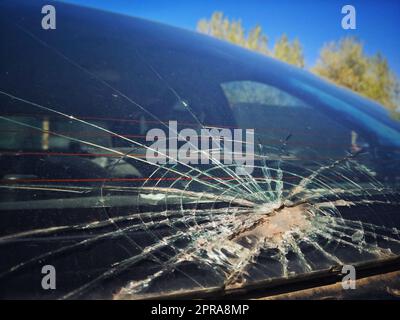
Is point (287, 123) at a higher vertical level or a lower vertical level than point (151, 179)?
higher

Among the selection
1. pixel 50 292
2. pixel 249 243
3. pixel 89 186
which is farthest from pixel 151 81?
pixel 50 292

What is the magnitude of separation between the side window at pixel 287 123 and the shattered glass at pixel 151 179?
0.04ft

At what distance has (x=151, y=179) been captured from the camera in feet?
3.89

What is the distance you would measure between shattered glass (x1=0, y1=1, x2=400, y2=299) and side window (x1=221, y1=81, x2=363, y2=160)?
0.5 inches

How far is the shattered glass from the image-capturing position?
0.84m

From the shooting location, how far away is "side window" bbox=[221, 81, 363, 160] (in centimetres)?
168

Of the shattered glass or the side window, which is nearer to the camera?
the shattered glass

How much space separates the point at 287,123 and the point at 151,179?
99 cm

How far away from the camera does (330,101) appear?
2.26 m

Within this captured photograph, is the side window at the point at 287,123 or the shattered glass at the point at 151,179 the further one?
the side window at the point at 287,123

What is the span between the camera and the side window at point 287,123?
1.68 metres

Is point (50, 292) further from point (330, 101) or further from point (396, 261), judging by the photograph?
point (330, 101)
